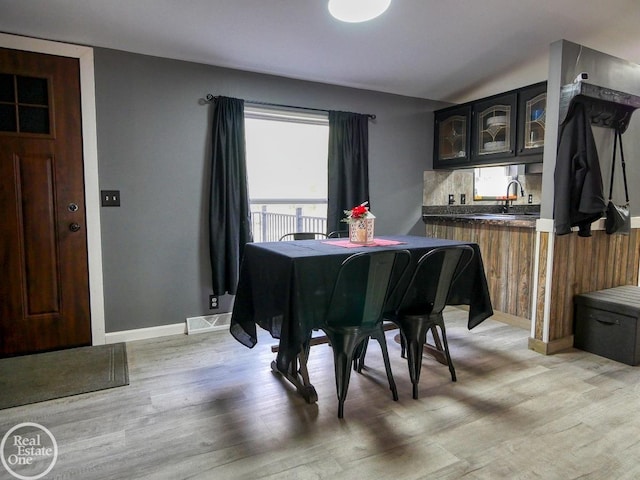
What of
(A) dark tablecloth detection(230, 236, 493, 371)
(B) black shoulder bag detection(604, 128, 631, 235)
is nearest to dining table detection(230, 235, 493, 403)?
(A) dark tablecloth detection(230, 236, 493, 371)

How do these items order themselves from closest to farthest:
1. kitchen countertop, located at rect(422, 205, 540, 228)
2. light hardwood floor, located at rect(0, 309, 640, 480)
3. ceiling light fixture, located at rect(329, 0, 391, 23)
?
light hardwood floor, located at rect(0, 309, 640, 480) < ceiling light fixture, located at rect(329, 0, 391, 23) < kitchen countertop, located at rect(422, 205, 540, 228)

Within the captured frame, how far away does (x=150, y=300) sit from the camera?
333 centimetres

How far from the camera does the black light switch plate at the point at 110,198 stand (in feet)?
10.2

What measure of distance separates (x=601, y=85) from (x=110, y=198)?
382cm

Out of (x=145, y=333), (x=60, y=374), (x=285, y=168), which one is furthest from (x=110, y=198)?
(x=285, y=168)

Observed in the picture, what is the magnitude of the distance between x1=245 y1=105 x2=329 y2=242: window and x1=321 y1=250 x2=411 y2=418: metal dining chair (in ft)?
6.22

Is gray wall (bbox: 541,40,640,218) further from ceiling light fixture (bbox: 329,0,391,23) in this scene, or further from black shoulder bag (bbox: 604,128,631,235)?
ceiling light fixture (bbox: 329,0,391,23)

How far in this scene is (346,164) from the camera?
13.2 ft

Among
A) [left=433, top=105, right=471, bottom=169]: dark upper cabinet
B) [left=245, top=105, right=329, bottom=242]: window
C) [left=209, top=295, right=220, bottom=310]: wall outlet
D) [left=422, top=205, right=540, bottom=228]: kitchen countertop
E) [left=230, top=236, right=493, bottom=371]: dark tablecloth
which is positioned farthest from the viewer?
[left=433, top=105, right=471, bottom=169]: dark upper cabinet

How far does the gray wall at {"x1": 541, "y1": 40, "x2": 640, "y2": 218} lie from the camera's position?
2.82 metres

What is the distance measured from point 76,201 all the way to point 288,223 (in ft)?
6.63

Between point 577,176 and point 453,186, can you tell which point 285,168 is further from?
point 577,176

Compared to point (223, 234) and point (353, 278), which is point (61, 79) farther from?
point (353, 278)

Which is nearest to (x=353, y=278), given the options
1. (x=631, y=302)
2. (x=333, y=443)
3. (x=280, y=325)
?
(x=280, y=325)
